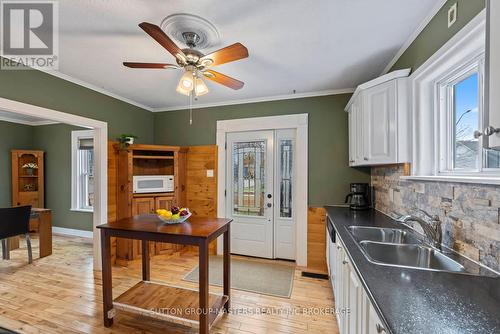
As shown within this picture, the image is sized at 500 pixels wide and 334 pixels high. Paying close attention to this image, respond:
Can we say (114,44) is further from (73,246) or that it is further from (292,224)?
(73,246)

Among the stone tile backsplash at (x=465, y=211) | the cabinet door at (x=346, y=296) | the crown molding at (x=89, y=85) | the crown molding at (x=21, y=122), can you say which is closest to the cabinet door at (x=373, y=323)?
the cabinet door at (x=346, y=296)

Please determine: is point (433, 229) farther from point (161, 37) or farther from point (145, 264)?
point (145, 264)

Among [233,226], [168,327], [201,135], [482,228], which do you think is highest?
[201,135]

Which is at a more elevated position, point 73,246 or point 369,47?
point 369,47

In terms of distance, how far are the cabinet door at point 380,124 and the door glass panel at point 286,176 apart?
1.27 m

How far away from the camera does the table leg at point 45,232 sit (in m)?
3.53

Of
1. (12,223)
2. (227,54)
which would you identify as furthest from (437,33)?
(12,223)

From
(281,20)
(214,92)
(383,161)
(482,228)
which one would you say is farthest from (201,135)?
(482,228)

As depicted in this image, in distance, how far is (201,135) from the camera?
3.81 meters

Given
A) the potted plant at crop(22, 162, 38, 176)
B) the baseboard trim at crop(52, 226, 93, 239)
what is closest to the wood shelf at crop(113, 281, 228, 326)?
the baseboard trim at crop(52, 226, 93, 239)

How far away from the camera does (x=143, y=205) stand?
132 inches

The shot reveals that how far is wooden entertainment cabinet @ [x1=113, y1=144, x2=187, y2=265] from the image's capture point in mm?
3236

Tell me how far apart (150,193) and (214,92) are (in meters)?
1.79

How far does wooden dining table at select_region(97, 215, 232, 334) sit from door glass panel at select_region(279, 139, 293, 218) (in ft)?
4.67
